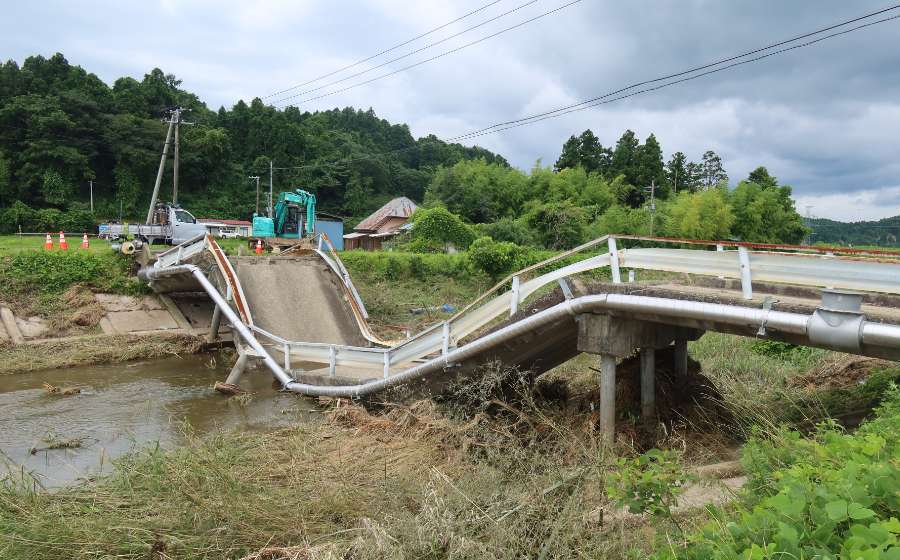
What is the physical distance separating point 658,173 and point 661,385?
50890mm

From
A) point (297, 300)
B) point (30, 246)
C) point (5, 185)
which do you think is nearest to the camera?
point (297, 300)

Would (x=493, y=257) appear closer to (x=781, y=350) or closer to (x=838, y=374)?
(x=781, y=350)

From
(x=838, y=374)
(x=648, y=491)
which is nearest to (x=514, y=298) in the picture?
(x=648, y=491)

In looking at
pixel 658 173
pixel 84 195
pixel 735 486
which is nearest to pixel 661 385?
pixel 735 486

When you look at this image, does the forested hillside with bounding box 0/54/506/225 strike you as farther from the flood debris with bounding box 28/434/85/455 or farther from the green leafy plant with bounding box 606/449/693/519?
the green leafy plant with bounding box 606/449/693/519

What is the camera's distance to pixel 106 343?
15.9 metres

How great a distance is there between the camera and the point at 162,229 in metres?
25.3

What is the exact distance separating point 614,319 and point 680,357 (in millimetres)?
2209

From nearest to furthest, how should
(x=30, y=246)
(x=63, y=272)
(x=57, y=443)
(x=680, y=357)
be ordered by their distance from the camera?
(x=680, y=357) → (x=57, y=443) → (x=63, y=272) → (x=30, y=246)

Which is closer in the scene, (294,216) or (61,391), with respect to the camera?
(61,391)

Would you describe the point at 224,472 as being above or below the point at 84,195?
below

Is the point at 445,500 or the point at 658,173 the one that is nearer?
the point at 445,500

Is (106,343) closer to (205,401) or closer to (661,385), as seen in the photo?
(205,401)

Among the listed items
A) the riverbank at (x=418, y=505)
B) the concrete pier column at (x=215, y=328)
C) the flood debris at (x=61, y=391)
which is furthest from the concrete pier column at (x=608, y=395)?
the concrete pier column at (x=215, y=328)
